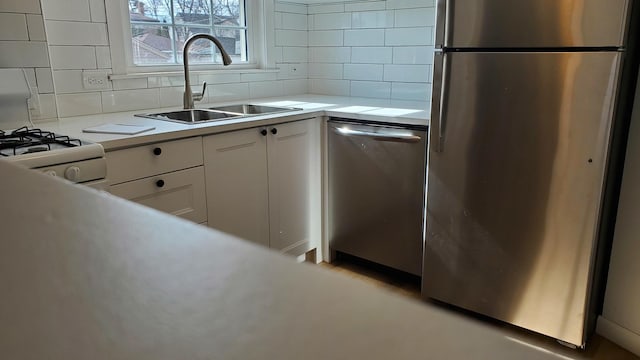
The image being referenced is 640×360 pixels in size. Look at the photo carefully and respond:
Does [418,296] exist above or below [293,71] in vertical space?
below

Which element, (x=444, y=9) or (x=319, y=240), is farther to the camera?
(x=319, y=240)

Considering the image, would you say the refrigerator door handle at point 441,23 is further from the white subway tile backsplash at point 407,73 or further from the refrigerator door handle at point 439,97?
the white subway tile backsplash at point 407,73

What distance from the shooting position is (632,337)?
201cm

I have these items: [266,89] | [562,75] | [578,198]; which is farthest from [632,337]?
[266,89]

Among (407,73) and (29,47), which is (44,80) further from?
(407,73)

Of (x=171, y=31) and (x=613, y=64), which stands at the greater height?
(x=171, y=31)

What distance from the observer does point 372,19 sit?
3.02 metres

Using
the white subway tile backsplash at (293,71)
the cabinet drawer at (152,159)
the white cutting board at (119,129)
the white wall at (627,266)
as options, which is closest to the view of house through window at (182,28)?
the white subway tile backsplash at (293,71)

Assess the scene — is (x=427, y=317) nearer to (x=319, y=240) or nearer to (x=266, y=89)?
(x=319, y=240)

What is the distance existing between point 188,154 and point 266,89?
131 cm

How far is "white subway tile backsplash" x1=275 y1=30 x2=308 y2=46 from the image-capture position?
3213 millimetres

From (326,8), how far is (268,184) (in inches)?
57.4

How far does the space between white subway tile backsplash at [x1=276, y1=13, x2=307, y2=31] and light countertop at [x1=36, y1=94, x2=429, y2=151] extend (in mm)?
533

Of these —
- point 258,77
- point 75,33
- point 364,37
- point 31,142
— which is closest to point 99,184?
point 31,142
